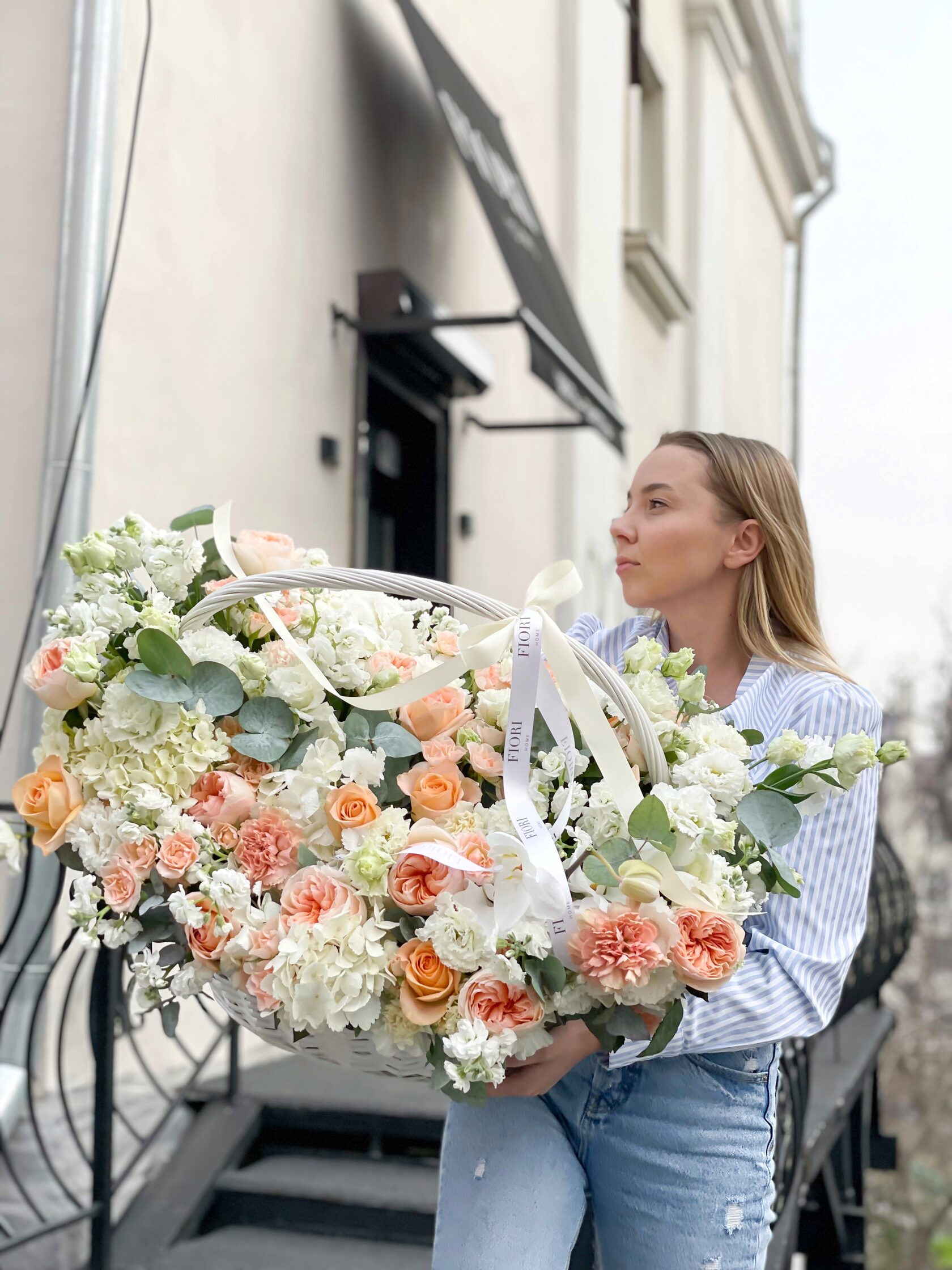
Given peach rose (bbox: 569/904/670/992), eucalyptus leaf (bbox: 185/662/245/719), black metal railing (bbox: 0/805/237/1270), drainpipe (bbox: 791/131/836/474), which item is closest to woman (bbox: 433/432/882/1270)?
peach rose (bbox: 569/904/670/992)

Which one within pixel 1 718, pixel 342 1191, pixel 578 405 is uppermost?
pixel 578 405

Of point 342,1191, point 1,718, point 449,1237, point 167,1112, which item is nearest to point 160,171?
point 1,718

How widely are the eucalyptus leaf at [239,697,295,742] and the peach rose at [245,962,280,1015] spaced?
0.25 metres

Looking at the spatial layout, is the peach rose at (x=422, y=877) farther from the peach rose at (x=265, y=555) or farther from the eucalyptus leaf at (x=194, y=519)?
the eucalyptus leaf at (x=194, y=519)

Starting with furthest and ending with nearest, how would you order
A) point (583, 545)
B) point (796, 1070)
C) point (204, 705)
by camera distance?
point (583, 545) → point (796, 1070) → point (204, 705)

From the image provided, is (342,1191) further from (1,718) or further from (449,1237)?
(449,1237)

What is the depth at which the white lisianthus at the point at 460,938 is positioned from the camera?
1.28 m

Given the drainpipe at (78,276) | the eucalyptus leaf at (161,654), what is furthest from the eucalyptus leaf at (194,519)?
the drainpipe at (78,276)

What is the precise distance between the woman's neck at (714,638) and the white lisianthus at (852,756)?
0.46 metres

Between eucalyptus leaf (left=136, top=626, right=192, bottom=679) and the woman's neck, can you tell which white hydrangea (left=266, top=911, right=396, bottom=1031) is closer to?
eucalyptus leaf (left=136, top=626, right=192, bottom=679)

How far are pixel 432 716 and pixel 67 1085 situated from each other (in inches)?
105

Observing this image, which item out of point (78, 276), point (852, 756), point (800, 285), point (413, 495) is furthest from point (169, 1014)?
point (800, 285)

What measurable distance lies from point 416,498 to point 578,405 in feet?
3.05

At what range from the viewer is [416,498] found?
6625 millimetres
